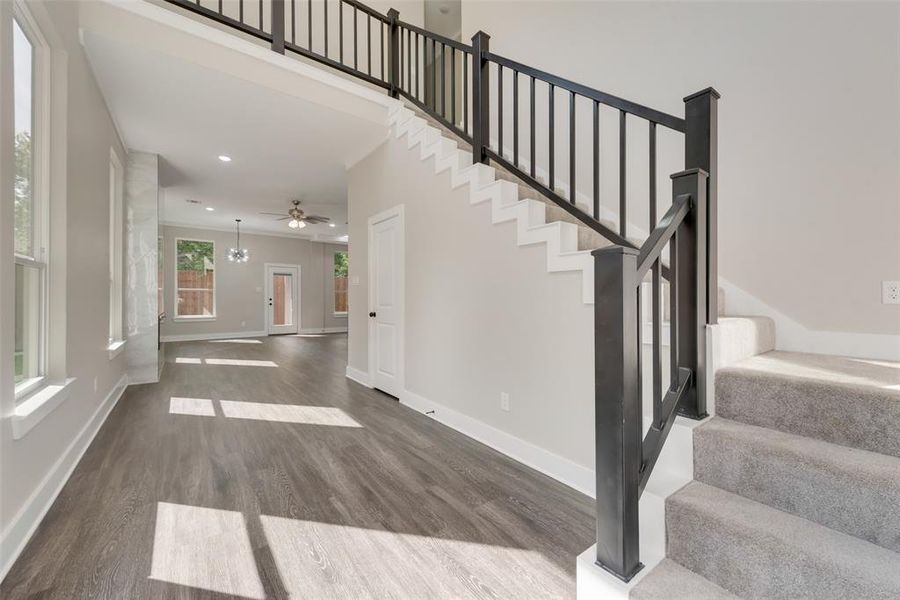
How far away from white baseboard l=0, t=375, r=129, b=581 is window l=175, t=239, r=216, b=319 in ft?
23.4

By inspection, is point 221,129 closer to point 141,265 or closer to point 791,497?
point 141,265

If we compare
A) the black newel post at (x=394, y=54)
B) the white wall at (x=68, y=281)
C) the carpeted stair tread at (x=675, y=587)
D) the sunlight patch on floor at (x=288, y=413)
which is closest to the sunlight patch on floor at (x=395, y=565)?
the carpeted stair tread at (x=675, y=587)

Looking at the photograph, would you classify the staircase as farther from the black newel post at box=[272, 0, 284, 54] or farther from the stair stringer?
the black newel post at box=[272, 0, 284, 54]

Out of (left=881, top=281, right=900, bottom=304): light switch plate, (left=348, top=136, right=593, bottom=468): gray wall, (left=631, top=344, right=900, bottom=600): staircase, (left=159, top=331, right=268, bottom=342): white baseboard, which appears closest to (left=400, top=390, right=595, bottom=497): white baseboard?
(left=348, top=136, right=593, bottom=468): gray wall

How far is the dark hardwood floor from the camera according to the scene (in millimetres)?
1416

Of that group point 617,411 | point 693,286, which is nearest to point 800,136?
point 693,286

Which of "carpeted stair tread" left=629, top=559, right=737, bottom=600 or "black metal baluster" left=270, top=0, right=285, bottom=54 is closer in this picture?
"carpeted stair tread" left=629, top=559, right=737, bottom=600

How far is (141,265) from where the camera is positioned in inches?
179

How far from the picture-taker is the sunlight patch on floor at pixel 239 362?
19.0ft

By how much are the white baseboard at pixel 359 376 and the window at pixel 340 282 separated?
6.85m

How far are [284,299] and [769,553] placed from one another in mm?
11214

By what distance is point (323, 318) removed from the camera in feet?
36.4

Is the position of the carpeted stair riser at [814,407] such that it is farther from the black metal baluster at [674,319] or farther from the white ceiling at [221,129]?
the white ceiling at [221,129]

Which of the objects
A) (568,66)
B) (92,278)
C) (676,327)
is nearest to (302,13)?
(568,66)
